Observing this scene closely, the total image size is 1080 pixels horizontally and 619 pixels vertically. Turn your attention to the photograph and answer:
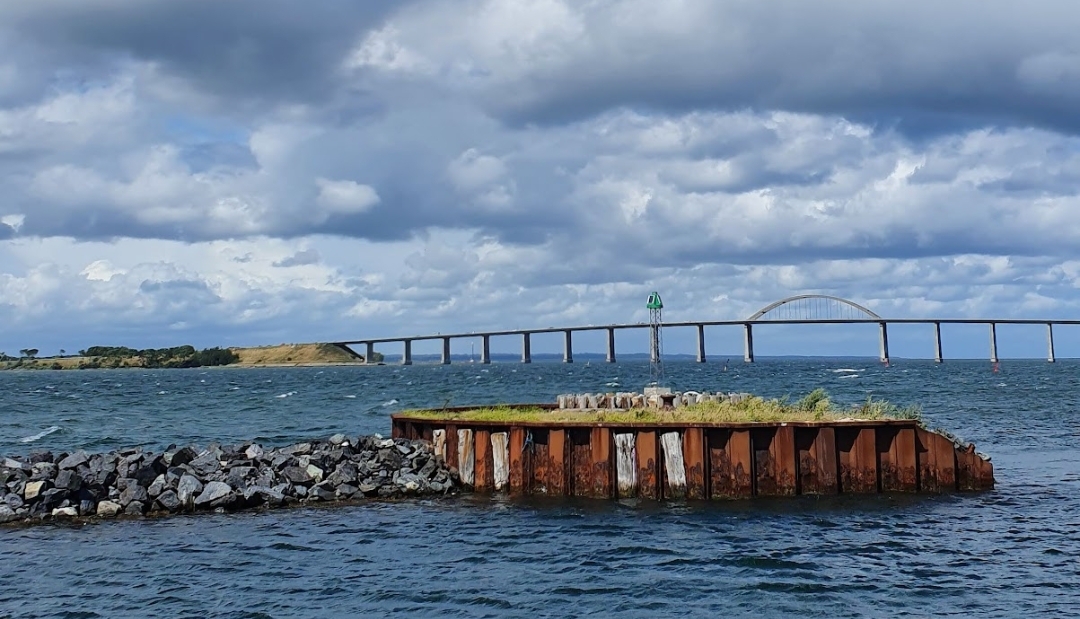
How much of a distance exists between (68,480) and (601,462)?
1177 cm

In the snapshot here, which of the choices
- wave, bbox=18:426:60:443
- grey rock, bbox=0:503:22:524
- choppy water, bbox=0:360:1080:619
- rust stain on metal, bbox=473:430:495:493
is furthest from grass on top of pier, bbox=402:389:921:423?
wave, bbox=18:426:60:443

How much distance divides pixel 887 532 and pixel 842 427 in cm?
405

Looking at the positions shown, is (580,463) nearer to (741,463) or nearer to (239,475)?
(741,463)

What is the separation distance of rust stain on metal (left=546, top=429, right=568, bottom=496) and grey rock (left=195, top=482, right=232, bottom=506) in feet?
23.7

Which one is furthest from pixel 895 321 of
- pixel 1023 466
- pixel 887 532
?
pixel 887 532

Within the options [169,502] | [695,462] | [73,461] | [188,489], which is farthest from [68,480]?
[695,462]

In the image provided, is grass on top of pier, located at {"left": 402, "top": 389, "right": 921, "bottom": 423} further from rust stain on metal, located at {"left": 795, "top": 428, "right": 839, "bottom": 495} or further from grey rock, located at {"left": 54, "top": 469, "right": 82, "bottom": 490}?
grey rock, located at {"left": 54, "top": 469, "right": 82, "bottom": 490}

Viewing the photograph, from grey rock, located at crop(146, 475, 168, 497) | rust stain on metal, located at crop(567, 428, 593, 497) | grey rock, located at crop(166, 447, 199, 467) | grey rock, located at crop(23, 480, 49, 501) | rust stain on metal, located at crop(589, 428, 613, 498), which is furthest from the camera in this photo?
grey rock, located at crop(166, 447, 199, 467)

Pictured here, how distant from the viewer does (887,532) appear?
2059 centimetres

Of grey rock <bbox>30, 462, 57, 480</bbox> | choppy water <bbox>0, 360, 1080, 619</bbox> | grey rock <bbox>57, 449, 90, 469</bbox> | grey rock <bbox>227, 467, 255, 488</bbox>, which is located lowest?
choppy water <bbox>0, 360, 1080, 619</bbox>

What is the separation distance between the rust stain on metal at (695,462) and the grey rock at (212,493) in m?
10.2

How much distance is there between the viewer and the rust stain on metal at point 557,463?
24.8 metres

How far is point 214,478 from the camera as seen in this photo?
81.3ft

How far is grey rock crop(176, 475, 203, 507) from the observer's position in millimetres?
23719
